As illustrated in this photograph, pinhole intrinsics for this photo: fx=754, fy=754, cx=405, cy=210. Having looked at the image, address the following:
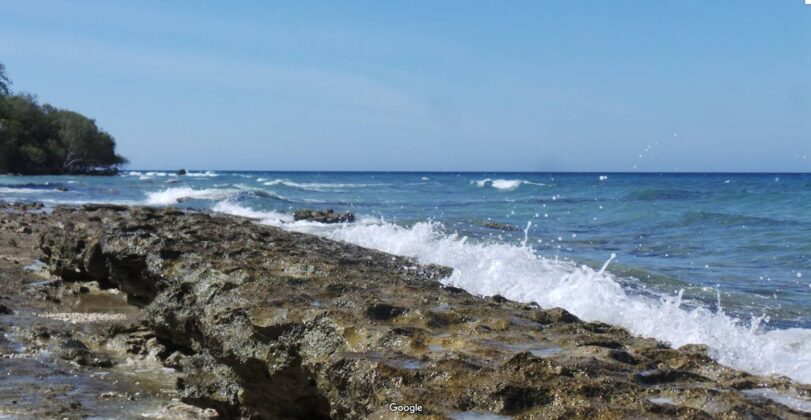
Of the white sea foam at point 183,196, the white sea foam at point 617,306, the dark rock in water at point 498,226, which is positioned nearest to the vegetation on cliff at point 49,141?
the white sea foam at point 183,196

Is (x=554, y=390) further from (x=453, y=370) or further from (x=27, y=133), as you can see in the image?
(x=27, y=133)

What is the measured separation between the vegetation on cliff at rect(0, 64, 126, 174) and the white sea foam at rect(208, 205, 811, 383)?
2365 inches

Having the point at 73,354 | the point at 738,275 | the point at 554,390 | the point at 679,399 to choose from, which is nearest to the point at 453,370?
the point at 554,390

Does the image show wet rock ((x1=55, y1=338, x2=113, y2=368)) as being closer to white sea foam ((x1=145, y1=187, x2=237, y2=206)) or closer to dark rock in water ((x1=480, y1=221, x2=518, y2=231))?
dark rock in water ((x1=480, y1=221, x2=518, y2=231))

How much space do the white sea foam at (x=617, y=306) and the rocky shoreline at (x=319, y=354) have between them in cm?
77

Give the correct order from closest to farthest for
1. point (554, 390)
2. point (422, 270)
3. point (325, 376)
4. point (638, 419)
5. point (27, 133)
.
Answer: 1. point (638, 419)
2. point (554, 390)
3. point (325, 376)
4. point (422, 270)
5. point (27, 133)

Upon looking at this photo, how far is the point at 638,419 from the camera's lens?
125 inches

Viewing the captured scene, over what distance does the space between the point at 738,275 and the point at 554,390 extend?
10.5 meters

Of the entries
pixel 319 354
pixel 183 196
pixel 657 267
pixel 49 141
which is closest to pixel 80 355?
pixel 319 354

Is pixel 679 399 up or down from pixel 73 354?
up

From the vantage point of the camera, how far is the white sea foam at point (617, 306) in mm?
6320

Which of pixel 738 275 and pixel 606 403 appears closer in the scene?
pixel 606 403

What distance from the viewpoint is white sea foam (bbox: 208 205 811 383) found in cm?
632

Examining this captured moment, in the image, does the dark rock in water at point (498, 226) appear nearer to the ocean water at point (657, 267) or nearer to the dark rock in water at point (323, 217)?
the ocean water at point (657, 267)
